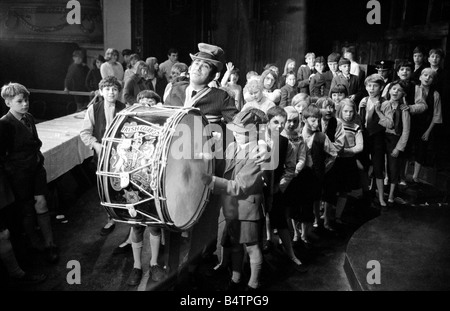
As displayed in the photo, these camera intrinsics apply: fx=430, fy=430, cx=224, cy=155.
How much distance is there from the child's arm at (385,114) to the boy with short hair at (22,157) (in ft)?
12.4

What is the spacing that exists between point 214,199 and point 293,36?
801cm

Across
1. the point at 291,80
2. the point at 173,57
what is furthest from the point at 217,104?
the point at 173,57

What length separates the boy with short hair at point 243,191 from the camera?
3.16 meters

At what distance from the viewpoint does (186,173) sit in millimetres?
3344

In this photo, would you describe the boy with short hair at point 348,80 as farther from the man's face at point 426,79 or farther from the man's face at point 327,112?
the man's face at point 327,112

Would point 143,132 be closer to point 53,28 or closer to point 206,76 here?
point 206,76

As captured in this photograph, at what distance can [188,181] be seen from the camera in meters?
3.37

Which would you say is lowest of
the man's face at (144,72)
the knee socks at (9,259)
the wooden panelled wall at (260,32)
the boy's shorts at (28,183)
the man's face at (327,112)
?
the knee socks at (9,259)

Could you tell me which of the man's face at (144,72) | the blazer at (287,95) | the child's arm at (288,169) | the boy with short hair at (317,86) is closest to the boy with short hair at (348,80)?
the boy with short hair at (317,86)

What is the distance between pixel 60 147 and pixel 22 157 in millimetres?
1136

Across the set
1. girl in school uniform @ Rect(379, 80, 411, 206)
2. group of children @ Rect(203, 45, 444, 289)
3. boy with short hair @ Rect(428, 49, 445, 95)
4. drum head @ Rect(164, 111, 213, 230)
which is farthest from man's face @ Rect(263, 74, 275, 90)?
drum head @ Rect(164, 111, 213, 230)

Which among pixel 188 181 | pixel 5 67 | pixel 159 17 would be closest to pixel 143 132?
pixel 188 181

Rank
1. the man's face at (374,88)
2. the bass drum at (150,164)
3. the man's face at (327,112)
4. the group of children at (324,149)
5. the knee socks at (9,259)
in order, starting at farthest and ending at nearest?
1. the man's face at (374,88)
2. the man's face at (327,112)
3. the group of children at (324,149)
4. the knee socks at (9,259)
5. the bass drum at (150,164)

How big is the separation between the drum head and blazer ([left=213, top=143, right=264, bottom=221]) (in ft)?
0.78
